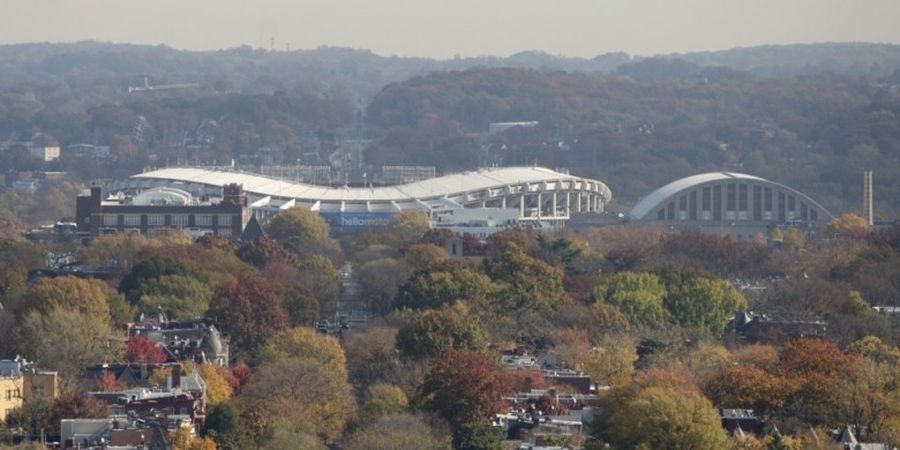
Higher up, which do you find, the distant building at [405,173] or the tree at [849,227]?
the distant building at [405,173]

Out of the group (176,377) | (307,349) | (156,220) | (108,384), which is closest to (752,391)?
(176,377)

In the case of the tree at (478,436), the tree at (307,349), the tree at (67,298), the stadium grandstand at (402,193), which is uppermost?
the stadium grandstand at (402,193)

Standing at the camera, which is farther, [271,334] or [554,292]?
[554,292]

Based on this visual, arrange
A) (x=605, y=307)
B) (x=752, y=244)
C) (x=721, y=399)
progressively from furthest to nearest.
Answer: (x=752, y=244) → (x=605, y=307) → (x=721, y=399)

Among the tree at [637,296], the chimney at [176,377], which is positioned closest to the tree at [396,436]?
the chimney at [176,377]

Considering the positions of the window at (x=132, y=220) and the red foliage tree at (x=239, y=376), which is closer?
the red foliage tree at (x=239, y=376)

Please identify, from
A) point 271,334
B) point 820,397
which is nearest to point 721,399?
point 820,397

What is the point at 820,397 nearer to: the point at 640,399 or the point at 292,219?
the point at 640,399

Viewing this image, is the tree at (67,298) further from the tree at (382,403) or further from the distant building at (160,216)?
the distant building at (160,216)

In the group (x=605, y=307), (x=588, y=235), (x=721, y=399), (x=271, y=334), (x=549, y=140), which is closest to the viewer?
(x=721, y=399)
